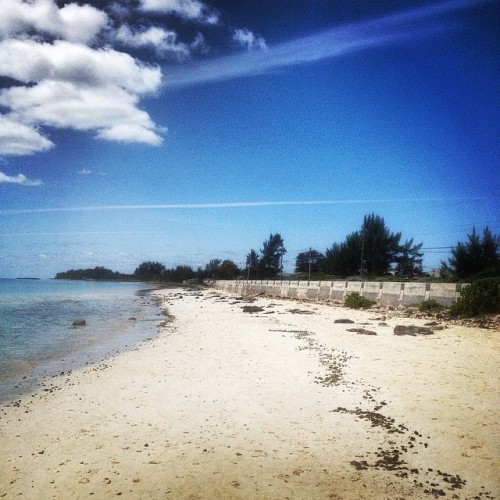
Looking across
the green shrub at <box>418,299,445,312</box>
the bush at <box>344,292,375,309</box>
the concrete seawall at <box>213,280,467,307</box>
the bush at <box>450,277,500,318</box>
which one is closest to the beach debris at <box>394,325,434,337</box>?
the bush at <box>450,277,500,318</box>

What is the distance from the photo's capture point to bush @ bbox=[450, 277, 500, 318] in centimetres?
1592

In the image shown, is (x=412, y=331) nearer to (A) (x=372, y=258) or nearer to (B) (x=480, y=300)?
(B) (x=480, y=300)

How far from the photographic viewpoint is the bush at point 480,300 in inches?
627

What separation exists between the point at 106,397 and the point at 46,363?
510 centimetres

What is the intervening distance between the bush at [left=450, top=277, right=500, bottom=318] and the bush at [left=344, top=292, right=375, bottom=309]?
8.07 metres

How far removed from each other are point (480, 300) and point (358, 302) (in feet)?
31.4

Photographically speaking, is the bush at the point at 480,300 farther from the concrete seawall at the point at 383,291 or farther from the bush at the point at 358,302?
the bush at the point at 358,302

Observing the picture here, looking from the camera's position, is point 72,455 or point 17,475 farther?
point 72,455

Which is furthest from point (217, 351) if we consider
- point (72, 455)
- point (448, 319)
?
point (448, 319)

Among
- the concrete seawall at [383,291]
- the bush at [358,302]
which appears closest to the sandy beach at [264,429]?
the concrete seawall at [383,291]

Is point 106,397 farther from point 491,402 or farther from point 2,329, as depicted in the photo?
point 2,329

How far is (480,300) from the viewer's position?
16.2 metres

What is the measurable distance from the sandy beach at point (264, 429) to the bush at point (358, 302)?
1525cm

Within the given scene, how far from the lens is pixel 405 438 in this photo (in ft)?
15.8
